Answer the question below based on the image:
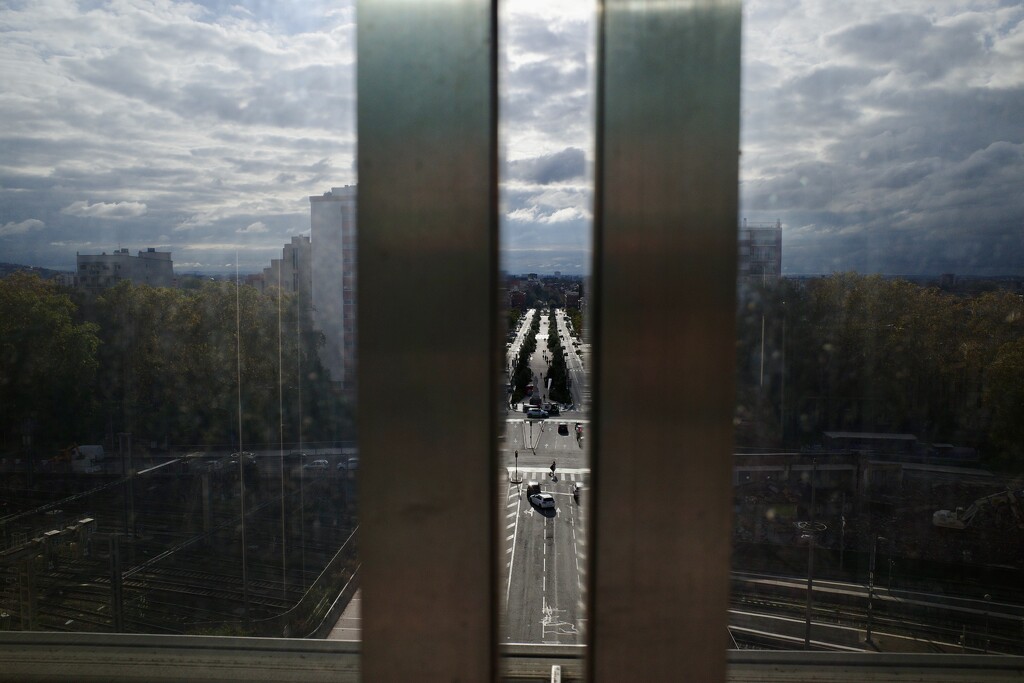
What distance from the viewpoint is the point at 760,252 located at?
1313 mm

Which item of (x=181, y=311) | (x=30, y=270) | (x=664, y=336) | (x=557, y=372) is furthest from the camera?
(x=30, y=270)

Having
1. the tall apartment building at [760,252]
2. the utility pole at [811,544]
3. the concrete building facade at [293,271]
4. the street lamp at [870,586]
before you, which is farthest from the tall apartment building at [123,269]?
the street lamp at [870,586]

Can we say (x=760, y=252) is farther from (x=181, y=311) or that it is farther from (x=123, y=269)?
(x=123, y=269)

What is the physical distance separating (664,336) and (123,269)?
1349mm

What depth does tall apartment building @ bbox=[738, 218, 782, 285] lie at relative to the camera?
128 cm

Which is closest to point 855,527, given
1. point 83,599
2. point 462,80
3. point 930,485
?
point 930,485

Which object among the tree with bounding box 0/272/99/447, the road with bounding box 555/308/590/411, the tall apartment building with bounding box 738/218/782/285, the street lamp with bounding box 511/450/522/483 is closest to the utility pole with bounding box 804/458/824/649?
the tall apartment building with bounding box 738/218/782/285

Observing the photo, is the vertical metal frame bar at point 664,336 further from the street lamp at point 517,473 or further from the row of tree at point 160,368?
the row of tree at point 160,368

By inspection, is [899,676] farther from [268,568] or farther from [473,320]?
[268,568]

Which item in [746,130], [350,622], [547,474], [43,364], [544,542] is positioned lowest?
[350,622]

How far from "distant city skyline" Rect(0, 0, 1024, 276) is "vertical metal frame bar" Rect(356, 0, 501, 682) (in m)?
0.13

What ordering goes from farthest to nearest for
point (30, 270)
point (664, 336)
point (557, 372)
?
1. point (30, 270)
2. point (557, 372)
3. point (664, 336)

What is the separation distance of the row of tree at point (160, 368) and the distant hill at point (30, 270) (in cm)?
2

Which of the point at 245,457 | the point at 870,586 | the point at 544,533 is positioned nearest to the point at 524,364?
the point at 544,533
